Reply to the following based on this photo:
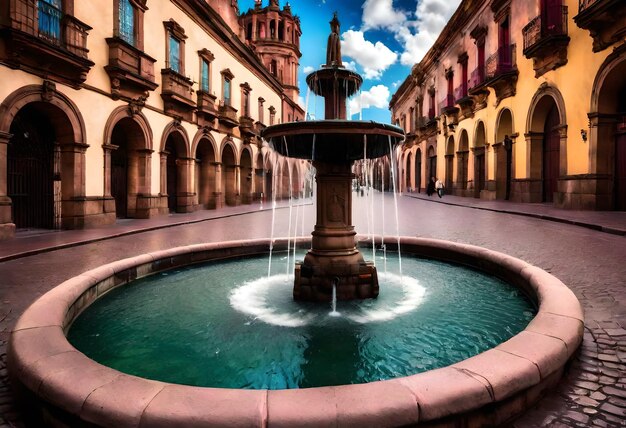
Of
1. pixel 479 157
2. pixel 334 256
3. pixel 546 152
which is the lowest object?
pixel 334 256

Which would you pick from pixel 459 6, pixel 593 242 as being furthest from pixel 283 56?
pixel 593 242

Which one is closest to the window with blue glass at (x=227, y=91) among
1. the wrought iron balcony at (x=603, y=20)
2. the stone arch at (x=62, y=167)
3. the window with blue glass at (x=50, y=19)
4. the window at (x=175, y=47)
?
the window at (x=175, y=47)

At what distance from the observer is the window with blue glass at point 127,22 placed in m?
12.3

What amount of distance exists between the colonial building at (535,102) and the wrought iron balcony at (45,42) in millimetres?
15350

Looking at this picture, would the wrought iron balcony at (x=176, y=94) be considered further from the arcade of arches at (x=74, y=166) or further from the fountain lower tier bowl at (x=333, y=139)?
the fountain lower tier bowl at (x=333, y=139)

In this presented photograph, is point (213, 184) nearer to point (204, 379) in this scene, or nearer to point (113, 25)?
point (113, 25)

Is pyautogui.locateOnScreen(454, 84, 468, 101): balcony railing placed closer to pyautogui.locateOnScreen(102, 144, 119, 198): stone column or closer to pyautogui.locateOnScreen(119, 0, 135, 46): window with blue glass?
pyautogui.locateOnScreen(119, 0, 135, 46): window with blue glass

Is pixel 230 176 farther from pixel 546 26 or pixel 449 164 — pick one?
pixel 449 164

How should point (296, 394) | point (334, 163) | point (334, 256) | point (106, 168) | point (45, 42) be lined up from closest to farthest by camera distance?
1. point (296, 394)
2. point (334, 256)
3. point (334, 163)
4. point (45, 42)
5. point (106, 168)

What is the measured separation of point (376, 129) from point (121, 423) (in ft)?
10.6

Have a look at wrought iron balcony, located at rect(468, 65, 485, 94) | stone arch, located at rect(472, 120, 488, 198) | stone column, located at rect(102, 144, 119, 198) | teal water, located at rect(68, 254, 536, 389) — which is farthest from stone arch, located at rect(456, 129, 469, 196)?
teal water, located at rect(68, 254, 536, 389)

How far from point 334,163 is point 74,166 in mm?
9331

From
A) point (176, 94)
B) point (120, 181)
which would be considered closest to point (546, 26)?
point (176, 94)

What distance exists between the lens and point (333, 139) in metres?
4.13
